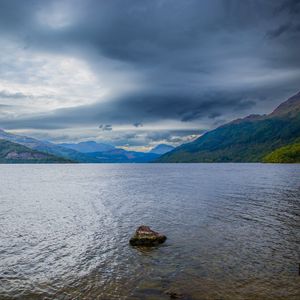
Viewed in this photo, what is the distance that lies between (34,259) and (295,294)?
24.8 metres

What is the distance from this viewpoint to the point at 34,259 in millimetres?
30594

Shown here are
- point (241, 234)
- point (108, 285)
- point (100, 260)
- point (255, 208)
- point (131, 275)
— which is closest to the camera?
point (108, 285)

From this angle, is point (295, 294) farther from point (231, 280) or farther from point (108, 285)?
point (108, 285)

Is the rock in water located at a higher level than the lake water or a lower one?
higher

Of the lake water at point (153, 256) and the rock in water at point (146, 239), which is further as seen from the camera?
the rock in water at point (146, 239)

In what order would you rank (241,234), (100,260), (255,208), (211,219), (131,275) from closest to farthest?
(131,275), (100,260), (241,234), (211,219), (255,208)

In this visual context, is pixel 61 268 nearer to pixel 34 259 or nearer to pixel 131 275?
pixel 34 259

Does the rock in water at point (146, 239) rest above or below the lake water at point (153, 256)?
above

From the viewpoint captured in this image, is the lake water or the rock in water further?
the rock in water

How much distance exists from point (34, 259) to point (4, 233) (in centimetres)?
1465

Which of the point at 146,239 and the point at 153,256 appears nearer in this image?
the point at 153,256

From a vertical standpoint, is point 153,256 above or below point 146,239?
below

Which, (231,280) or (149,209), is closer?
(231,280)

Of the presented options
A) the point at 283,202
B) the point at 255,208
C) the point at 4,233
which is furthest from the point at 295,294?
the point at 283,202
